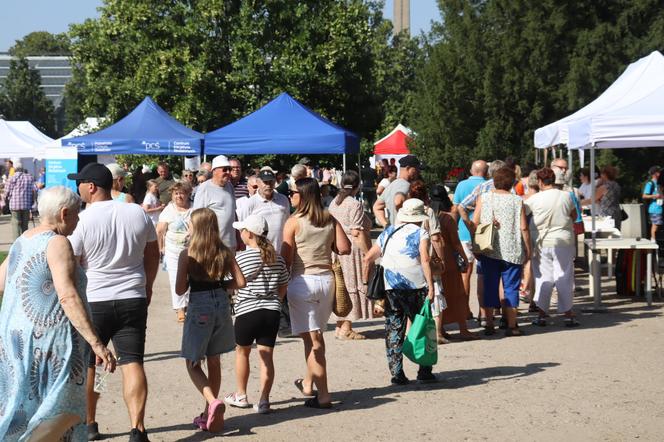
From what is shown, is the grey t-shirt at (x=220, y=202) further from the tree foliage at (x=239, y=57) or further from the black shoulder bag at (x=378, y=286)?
the tree foliage at (x=239, y=57)

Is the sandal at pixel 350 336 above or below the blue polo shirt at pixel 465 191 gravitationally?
below

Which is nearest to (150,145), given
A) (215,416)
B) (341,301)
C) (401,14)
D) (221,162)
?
(221,162)

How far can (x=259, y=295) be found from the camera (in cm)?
739

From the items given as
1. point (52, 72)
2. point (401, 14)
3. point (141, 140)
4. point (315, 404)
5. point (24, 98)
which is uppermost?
point (401, 14)

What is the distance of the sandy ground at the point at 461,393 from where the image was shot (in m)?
7.12

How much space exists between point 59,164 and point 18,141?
7256 mm

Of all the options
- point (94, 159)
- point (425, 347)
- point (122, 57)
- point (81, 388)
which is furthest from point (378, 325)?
point (122, 57)

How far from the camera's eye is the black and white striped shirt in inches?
291

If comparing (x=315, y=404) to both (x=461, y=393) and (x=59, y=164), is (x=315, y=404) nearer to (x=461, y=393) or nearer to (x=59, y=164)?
(x=461, y=393)

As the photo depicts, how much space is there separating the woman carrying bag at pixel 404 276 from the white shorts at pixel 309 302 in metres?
0.83

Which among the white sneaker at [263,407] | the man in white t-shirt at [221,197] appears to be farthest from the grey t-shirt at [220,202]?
the white sneaker at [263,407]

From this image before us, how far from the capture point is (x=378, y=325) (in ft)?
38.8

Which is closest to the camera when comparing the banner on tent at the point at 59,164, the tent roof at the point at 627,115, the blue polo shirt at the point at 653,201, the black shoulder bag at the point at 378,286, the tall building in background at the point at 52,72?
the black shoulder bag at the point at 378,286

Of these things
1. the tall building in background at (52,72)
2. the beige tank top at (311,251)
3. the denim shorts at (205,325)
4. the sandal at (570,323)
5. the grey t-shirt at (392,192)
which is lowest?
the sandal at (570,323)
